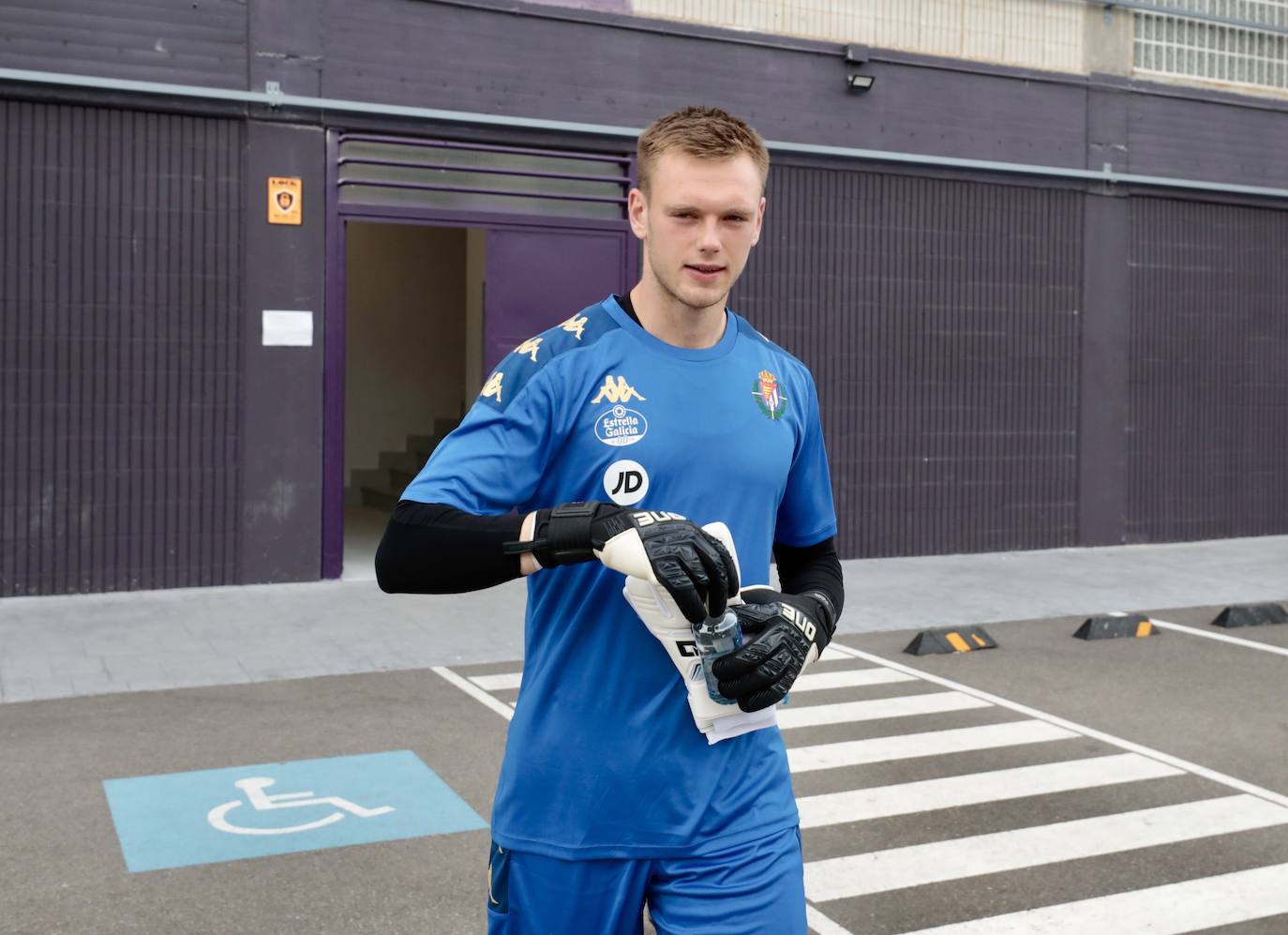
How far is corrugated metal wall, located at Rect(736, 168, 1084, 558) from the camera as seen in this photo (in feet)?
48.7

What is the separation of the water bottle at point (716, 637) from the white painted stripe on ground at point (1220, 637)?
8.89 m

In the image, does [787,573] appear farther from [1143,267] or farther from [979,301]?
[1143,267]

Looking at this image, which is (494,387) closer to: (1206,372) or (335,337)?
(335,337)

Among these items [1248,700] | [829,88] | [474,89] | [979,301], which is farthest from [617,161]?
[1248,700]

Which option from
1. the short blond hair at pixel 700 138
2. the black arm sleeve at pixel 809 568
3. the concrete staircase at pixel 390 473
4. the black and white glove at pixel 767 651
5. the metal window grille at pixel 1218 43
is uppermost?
the metal window grille at pixel 1218 43

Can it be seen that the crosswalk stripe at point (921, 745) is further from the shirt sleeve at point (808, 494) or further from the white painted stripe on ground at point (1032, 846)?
the shirt sleeve at point (808, 494)

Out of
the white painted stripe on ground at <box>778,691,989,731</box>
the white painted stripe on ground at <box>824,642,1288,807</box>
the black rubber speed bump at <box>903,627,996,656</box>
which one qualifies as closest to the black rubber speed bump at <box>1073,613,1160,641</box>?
the black rubber speed bump at <box>903,627,996,656</box>

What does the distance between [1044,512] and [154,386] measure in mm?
9672

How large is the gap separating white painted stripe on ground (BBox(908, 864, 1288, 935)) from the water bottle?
110 inches

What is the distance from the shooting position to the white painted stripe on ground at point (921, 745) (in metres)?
7.52

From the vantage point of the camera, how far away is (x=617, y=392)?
3000mm

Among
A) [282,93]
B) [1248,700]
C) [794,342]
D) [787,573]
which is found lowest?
[1248,700]

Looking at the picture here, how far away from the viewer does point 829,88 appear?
14688 millimetres

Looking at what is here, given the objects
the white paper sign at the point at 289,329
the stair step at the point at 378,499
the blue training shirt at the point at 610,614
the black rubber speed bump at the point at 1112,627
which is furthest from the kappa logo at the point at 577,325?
the stair step at the point at 378,499
